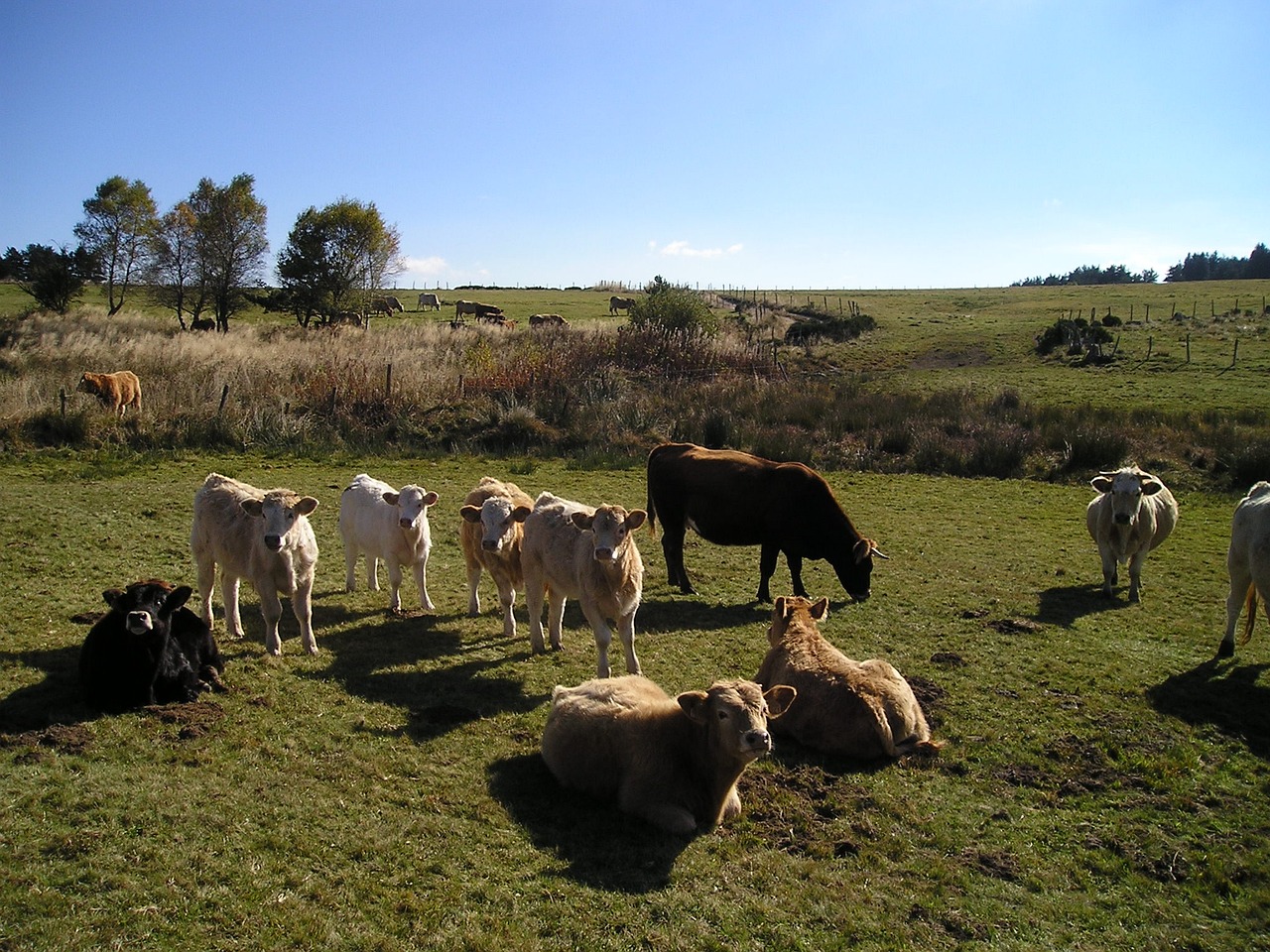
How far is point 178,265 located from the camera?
45.3 m

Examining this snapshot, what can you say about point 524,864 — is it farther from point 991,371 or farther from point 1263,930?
point 991,371

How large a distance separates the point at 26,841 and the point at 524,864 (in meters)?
2.71

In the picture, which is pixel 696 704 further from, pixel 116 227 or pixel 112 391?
pixel 116 227

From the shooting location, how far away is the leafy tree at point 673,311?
36.1 metres

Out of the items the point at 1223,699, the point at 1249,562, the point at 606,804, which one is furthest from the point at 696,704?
the point at 1249,562

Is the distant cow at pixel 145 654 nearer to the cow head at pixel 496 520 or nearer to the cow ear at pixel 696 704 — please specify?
the cow head at pixel 496 520

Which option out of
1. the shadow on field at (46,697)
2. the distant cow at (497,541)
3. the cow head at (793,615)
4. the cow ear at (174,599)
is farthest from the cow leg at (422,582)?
the cow head at (793,615)

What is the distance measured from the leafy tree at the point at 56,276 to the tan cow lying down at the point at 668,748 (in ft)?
166

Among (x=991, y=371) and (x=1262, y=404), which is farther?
(x=991, y=371)

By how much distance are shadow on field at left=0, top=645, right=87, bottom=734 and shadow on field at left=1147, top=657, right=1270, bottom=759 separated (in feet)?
30.3

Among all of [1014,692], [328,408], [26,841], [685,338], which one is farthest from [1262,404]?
[26,841]

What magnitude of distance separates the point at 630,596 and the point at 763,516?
13.8ft

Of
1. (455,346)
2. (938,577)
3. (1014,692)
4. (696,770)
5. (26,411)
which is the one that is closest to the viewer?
(696,770)

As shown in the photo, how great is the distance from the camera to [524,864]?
202 inches
